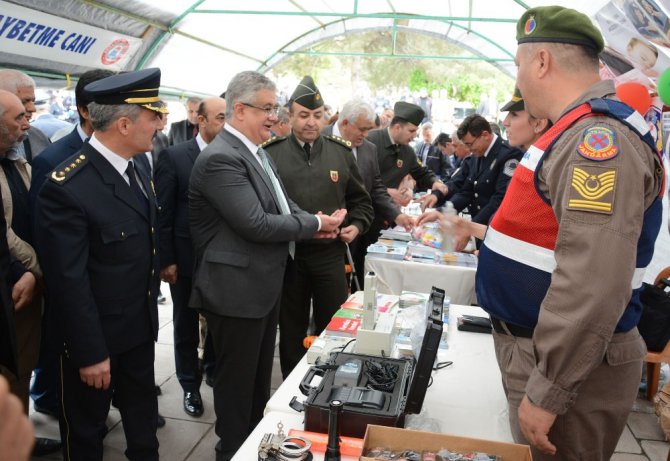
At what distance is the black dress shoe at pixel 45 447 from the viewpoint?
2.72 metres

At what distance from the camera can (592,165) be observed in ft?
4.17

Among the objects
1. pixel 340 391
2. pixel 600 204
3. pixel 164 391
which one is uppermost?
pixel 600 204

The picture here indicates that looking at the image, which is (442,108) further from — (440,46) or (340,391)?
(340,391)

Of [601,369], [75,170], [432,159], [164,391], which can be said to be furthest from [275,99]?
[432,159]

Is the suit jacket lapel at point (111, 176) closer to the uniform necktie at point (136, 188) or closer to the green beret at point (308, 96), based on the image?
the uniform necktie at point (136, 188)

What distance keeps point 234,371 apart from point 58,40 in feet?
16.7

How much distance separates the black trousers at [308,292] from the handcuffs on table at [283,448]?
1.67m

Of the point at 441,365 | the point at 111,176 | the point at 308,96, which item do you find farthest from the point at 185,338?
the point at 441,365

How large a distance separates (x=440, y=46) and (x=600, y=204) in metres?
23.6

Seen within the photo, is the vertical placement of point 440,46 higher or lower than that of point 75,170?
higher

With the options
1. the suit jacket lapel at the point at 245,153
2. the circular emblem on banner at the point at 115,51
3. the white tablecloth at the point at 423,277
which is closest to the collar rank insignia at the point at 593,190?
the suit jacket lapel at the point at 245,153

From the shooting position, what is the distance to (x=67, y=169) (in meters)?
1.95

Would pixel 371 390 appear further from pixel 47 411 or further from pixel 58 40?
pixel 58 40

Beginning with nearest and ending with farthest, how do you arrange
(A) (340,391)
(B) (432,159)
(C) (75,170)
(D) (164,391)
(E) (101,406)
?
(A) (340,391)
(C) (75,170)
(E) (101,406)
(D) (164,391)
(B) (432,159)
